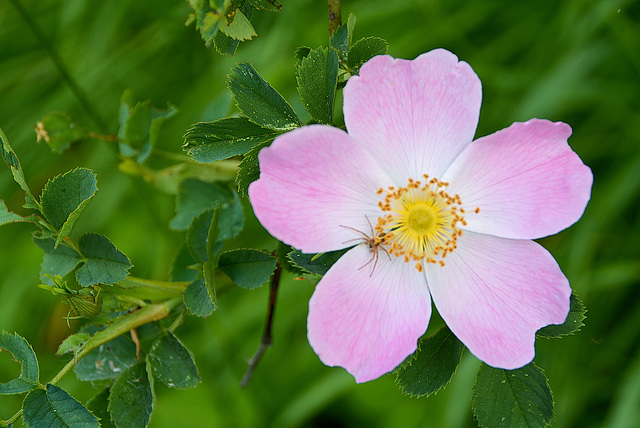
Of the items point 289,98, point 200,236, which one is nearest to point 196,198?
point 200,236

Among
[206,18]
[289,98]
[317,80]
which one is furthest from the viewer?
[289,98]

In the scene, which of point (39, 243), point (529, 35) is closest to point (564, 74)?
point (529, 35)

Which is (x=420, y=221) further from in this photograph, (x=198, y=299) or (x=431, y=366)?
(x=198, y=299)

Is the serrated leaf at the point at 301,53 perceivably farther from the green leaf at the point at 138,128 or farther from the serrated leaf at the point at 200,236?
the green leaf at the point at 138,128

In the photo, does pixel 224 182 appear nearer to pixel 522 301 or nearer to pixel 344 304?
pixel 344 304

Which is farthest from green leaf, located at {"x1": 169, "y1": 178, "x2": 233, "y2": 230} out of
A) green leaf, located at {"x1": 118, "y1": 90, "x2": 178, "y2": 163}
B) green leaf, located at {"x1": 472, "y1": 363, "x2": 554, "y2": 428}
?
green leaf, located at {"x1": 472, "y1": 363, "x2": 554, "y2": 428}

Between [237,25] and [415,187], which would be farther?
[415,187]

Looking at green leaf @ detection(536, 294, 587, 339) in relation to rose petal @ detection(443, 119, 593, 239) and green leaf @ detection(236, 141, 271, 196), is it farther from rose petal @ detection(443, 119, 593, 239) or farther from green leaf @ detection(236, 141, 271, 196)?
green leaf @ detection(236, 141, 271, 196)
